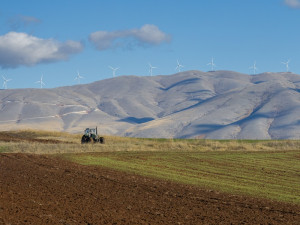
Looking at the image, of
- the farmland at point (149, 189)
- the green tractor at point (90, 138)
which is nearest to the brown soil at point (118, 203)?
the farmland at point (149, 189)

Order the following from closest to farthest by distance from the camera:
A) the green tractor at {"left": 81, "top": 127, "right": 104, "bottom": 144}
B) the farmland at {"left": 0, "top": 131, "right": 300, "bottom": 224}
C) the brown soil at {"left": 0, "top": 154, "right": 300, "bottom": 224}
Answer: the brown soil at {"left": 0, "top": 154, "right": 300, "bottom": 224}, the farmland at {"left": 0, "top": 131, "right": 300, "bottom": 224}, the green tractor at {"left": 81, "top": 127, "right": 104, "bottom": 144}

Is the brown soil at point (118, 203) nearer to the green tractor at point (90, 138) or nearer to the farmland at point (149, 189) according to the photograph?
the farmland at point (149, 189)

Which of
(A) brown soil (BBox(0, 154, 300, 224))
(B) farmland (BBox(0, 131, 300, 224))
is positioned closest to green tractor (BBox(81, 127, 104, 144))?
(B) farmland (BBox(0, 131, 300, 224))

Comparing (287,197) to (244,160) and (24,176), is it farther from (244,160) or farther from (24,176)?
(244,160)

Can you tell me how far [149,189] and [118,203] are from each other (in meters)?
3.94

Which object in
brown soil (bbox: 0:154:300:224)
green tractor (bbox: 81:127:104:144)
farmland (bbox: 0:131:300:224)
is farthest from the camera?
green tractor (bbox: 81:127:104:144)

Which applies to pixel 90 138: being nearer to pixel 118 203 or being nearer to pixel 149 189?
pixel 149 189

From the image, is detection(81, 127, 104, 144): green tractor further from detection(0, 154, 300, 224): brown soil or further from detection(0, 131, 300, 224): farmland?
detection(0, 154, 300, 224): brown soil

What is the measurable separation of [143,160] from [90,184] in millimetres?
14059

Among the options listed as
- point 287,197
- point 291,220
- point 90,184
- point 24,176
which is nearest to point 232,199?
point 287,197

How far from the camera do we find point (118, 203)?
1862 cm

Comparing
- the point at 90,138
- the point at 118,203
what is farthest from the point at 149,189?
the point at 90,138

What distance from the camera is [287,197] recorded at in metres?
22.0

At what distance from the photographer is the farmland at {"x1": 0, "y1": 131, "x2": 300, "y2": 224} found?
53.9 ft
